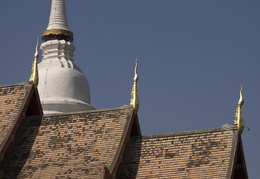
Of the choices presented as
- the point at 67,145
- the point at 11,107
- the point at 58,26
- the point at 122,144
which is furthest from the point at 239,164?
the point at 58,26

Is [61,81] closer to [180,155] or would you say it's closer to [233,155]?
[180,155]

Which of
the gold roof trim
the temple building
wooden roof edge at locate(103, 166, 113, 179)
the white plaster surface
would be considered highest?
the gold roof trim

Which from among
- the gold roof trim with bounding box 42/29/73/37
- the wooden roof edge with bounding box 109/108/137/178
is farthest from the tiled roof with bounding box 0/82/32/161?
the gold roof trim with bounding box 42/29/73/37

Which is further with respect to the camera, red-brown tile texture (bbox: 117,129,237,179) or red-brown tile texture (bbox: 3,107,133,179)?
red-brown tile texture (bbox: 3,107,133,179)

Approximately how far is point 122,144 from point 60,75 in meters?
12.9

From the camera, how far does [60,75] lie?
47469 mm

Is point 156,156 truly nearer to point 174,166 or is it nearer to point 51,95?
point 174,166

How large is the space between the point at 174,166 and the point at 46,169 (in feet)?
12.9

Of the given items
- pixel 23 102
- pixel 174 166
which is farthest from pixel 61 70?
pixel 174 166

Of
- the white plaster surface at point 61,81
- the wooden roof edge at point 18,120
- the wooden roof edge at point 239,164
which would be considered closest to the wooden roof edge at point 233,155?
the wooden roof edge at point 239,164

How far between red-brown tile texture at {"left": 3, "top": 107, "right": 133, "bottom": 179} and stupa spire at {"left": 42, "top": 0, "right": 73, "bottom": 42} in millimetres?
12229

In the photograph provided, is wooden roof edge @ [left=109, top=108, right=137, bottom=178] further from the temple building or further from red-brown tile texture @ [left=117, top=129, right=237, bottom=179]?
red-brown tile texture @ [left=117, top=129, right=237, bottom=179]

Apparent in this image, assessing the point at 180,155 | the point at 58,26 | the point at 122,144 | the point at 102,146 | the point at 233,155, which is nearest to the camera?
the point at 233,155

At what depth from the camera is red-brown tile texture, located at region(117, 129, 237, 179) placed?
34.1 m
